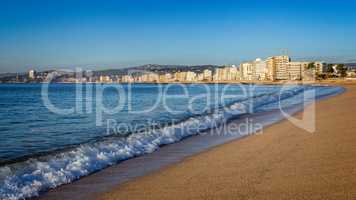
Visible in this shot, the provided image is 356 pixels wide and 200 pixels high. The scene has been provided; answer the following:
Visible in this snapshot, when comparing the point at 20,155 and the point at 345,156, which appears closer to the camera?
the point at 345,156

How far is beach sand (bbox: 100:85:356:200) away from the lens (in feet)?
20.0

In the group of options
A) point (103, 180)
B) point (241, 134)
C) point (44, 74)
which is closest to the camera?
point (103, 180)

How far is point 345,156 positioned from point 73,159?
5964 mm

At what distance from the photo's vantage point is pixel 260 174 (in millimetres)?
7258

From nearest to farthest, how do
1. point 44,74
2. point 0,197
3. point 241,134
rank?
point 0,197 < point 241,134 < point 44,74

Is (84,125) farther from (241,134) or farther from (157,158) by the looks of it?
(157,158)

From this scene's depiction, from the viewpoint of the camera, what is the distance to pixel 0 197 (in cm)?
640

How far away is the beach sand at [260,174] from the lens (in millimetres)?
6098

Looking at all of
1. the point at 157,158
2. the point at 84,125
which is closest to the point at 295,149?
the point at 157,158

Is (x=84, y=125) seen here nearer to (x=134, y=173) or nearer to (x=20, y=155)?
(x=20, y=155)

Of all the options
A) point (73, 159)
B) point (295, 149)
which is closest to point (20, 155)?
point (73, 159)

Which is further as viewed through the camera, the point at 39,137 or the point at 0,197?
the point at 39,137

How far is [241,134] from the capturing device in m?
14.1

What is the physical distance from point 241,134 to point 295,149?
428cm
